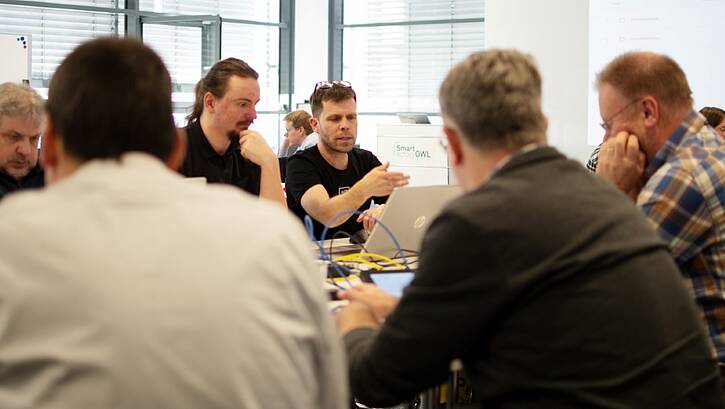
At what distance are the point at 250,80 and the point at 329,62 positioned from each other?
6.17 metres

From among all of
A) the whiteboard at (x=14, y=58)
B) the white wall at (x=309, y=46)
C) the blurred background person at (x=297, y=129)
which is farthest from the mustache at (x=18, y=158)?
the white wall at (x=309, y=46)

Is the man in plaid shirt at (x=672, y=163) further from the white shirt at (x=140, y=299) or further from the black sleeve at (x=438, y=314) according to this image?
the white shirt at (x=140, y=299)

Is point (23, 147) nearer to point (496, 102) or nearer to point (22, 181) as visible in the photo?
point (22, 181)

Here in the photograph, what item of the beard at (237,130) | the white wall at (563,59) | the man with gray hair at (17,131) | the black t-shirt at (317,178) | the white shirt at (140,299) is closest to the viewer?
the white shirt at (140,299)

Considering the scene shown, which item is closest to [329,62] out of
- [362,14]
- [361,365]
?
[362,14]

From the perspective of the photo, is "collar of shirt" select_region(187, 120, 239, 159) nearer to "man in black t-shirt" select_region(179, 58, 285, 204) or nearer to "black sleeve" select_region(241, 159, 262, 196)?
"man in black t-shirt" select_region(179, 58, 285, 204)

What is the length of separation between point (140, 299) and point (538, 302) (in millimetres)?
630

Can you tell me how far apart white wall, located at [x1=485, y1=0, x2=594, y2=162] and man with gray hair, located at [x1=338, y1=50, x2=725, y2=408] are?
5267mm

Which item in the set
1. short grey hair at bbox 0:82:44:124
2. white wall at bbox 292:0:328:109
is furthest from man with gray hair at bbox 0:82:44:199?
white wall at bbox 292:0:328:109

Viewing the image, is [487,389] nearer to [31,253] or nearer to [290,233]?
[290,233]

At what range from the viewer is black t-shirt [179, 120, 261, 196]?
11.0 ft

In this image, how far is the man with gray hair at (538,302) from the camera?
4.32ft

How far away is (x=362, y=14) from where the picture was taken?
9.44m

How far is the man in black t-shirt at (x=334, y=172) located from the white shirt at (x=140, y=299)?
89.0 inches
